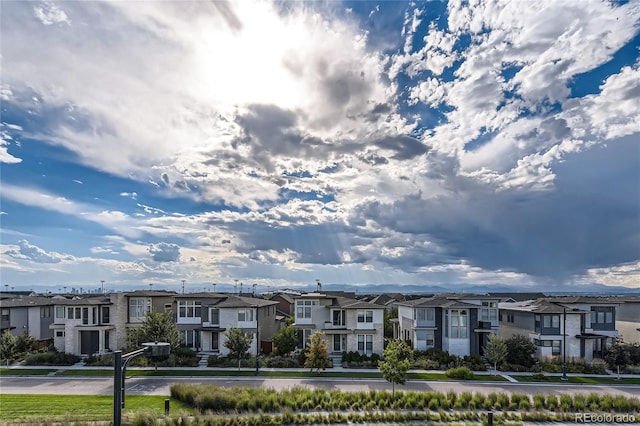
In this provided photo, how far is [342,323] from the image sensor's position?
3856cm

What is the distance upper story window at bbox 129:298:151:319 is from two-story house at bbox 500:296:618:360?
37.0m

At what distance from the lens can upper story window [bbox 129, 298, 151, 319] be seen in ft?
133

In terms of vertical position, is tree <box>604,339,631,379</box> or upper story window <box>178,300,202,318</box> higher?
upper story window <box>178,300,202,318</box>

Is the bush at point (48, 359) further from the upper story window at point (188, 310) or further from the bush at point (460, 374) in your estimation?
the bush at point (460, 374)

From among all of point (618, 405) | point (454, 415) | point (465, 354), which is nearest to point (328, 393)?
point (454, 415)

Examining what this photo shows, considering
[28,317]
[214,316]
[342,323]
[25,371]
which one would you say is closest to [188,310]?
[214,316]

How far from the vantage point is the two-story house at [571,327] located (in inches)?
1426

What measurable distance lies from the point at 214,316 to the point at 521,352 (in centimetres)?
2774

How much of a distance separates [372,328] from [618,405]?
19.1 metres

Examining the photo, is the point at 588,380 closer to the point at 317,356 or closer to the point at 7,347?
the point at 317,356

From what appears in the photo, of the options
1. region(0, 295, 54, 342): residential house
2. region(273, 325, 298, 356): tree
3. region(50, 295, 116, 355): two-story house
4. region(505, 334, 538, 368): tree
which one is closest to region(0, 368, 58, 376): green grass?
region(50, 295, 116, 355): two-story house

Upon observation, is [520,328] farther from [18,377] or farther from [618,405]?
[18,377]

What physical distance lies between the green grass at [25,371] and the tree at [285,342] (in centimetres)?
1801

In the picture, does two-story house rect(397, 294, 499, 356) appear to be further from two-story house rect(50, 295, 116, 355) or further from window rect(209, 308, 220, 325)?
two-story house rect(50, 295, 116, 355)
